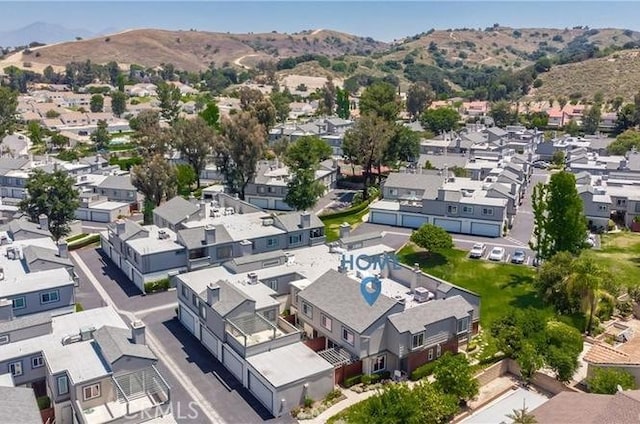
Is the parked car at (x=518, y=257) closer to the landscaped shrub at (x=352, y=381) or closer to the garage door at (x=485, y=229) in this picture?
the garage door at (x=485, y=229)

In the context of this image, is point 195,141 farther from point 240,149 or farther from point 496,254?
point 496,254

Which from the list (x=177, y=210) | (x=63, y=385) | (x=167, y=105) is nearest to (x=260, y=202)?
(x=177, y=210)

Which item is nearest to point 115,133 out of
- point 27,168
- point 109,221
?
point 27,168

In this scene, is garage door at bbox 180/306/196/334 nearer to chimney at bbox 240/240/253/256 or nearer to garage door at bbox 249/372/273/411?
garage door at bbox 249/372/273/411

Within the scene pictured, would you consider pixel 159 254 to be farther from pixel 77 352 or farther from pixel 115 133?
pixel 115 133

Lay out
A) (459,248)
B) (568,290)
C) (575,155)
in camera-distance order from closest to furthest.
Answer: (568,290) → (459,248) → (575,155)

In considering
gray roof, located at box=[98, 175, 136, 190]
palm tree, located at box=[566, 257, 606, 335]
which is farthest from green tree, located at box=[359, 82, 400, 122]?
palm tree, located at box=[566, 257, 606, 335]

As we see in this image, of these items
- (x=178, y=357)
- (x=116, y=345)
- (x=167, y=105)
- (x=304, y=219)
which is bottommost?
(x=178, y=357)
